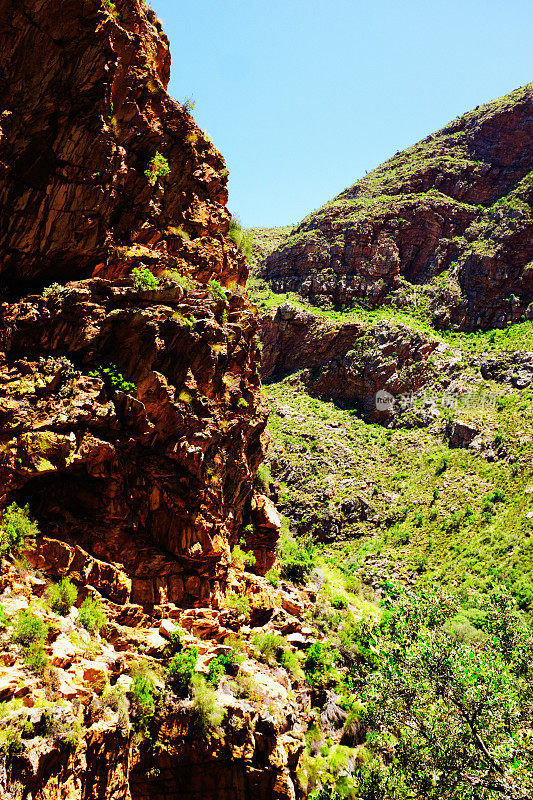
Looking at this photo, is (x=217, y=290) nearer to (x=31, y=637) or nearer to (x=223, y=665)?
(x=223, y=665)

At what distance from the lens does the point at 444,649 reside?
13.8 meters

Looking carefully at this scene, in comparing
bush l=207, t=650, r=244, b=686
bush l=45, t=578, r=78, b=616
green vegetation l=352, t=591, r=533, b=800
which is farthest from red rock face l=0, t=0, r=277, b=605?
green vegetation l=352, t=591, r=533, b=800

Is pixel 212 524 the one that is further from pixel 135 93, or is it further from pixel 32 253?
pixel 135 93

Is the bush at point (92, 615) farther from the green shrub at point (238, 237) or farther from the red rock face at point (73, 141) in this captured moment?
the green shrub at point (238, 237)

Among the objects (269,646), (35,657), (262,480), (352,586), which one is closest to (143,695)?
(35,657)

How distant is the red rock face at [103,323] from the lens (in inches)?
657

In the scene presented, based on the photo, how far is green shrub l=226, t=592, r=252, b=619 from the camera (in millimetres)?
22047

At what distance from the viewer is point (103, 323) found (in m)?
18.4

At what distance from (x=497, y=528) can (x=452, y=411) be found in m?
23.3

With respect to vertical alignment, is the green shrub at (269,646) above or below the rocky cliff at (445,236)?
below

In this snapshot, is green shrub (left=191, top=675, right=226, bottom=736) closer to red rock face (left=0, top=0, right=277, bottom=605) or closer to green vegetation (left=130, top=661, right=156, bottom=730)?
green vegetation (left=130, top=661, right=156, bottom=730)

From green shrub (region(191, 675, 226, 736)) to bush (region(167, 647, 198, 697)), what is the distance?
352 millimetres

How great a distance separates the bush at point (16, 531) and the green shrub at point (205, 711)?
7488 mm

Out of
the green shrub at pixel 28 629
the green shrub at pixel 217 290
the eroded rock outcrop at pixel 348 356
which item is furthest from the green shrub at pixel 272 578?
the eroded rock outcrop at pixel 348 356
